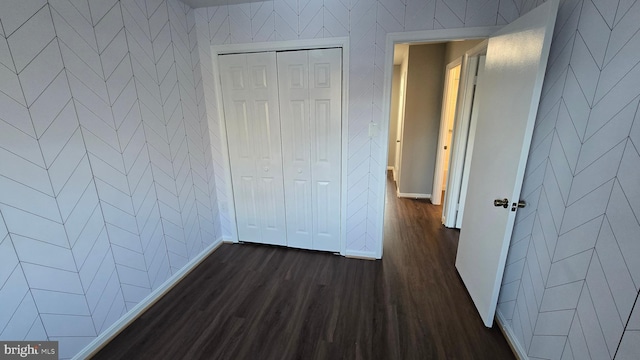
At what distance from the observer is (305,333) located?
170 cm

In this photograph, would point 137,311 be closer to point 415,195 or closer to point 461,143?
point 461,143

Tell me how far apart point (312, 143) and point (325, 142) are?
13 cm

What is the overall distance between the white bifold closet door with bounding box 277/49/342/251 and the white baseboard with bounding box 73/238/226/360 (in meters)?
0.98

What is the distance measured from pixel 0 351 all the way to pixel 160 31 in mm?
2128

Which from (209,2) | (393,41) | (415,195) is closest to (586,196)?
(393,41)

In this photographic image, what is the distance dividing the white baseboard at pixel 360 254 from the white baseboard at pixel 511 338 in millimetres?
1058

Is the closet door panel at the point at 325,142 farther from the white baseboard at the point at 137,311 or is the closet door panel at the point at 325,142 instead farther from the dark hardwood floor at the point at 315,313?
the white baseboard at the point at 137,311

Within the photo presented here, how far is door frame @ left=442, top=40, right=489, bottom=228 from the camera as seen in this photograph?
2725 millimetres

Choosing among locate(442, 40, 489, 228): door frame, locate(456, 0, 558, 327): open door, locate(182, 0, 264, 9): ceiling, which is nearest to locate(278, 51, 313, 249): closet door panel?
locate(182, 0, 264, 9): ceiling

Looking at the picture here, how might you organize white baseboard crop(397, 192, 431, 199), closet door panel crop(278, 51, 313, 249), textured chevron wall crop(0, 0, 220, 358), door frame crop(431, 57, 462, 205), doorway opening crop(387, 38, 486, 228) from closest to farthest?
textured chevron wall crop(0, 0, 220, 358)
closet door panel crop(278, 51, 313, 249)
doorway opening crop(387, 38, 486, 228)
door frame crop(431, 57, 462, 205)
white baseboard crop(397, 192, 431, 199)

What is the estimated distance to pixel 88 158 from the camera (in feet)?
4.94

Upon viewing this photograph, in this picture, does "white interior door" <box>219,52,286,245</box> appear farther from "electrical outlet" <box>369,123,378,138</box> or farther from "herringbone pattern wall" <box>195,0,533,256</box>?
"electrical outlet" <box>369,123,378,138</box>

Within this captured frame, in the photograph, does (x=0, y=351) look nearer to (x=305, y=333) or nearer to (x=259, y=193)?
(x=305, y=333)

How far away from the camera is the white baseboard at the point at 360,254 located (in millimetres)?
2525
